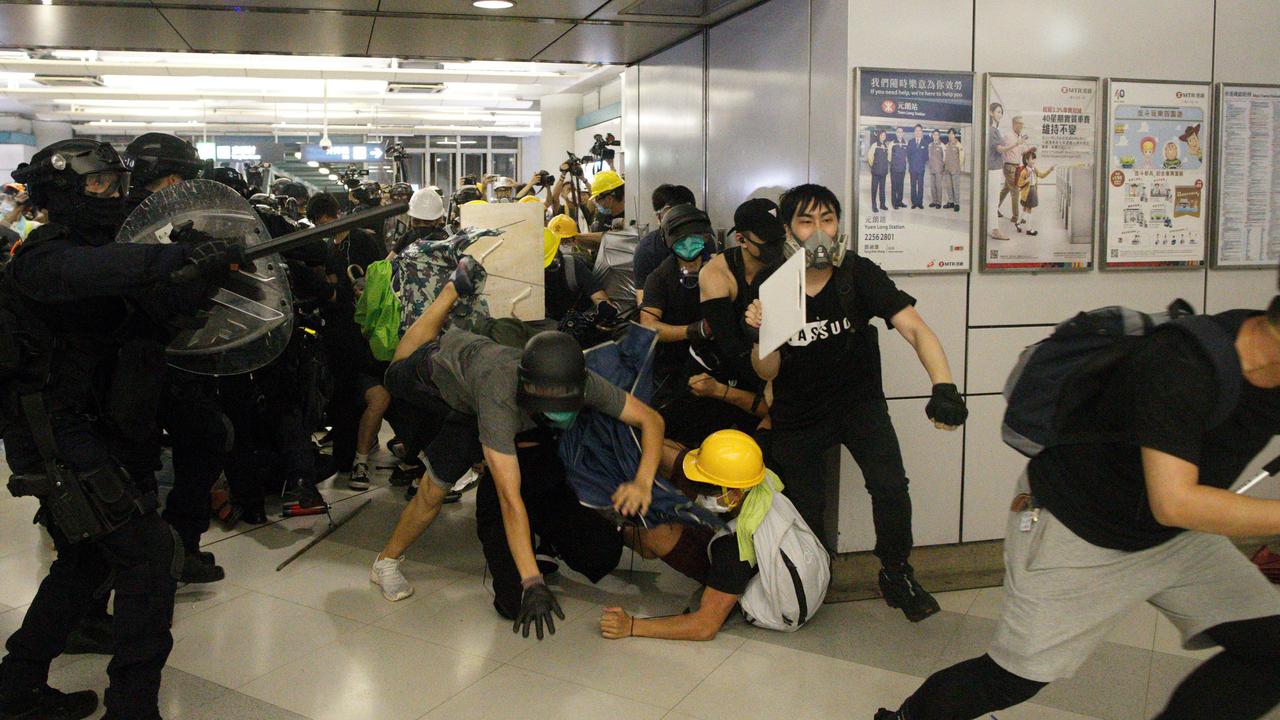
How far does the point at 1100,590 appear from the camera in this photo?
210cm

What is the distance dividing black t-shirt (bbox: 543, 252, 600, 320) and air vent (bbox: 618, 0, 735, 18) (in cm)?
131

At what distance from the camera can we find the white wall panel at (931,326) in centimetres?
390

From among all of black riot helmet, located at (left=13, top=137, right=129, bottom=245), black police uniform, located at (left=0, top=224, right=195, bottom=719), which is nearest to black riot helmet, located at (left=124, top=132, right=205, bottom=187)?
black riot helmet, located at (left=13, top=137, right=129, bottom=245)

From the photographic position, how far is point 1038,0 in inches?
153

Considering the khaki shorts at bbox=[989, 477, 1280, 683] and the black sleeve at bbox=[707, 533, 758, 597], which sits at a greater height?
the khaki shorts at bbox=[989, 477, 1280, 683]

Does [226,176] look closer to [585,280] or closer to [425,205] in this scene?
[425,205]

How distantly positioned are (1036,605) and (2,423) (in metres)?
2.70

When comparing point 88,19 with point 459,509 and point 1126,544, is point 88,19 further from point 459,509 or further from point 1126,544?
point 1126,544

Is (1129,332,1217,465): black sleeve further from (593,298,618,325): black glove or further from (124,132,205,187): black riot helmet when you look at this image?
(124,132,205,187): black riot helmet

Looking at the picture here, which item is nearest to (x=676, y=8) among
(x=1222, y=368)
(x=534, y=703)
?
(x=534, y=703)

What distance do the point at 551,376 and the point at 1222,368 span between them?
1.74 m

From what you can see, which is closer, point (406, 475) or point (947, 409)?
point (947, 409)

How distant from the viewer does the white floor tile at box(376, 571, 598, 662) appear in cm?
347

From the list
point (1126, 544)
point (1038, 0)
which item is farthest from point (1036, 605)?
point (1038, 0)
